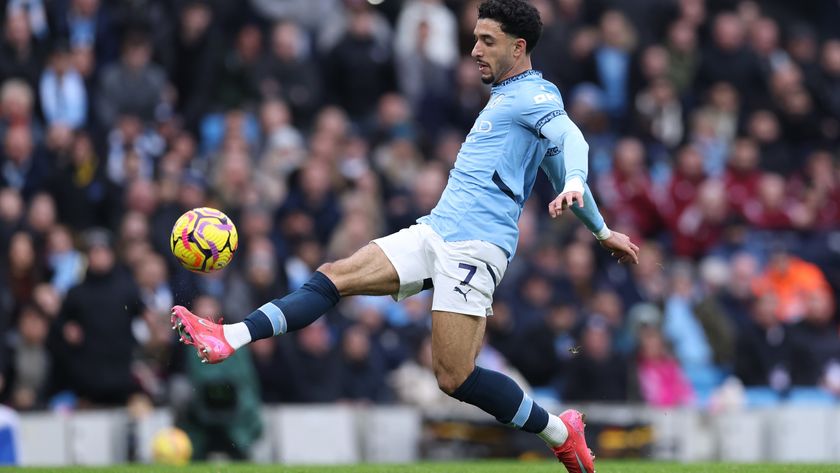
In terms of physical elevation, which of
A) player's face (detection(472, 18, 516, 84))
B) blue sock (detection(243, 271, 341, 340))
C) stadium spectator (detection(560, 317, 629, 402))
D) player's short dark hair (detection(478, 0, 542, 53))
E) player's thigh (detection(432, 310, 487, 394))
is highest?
player's short dark hair (detection(478, 0, 542, 53))

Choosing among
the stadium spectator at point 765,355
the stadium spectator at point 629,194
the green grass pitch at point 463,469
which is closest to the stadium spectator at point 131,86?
the stadium spectator at point 629,194

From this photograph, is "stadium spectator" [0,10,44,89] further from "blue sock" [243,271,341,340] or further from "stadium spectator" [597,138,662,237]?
"blue sock" [243,271,341,340]

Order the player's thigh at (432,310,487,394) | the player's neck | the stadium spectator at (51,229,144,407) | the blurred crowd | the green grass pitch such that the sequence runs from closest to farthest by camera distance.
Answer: the player's thigh at (432,310,487,394) → the player's neck → the green grass pitch → the stadium spectator at (51,229,144,407) → the blurred crowd

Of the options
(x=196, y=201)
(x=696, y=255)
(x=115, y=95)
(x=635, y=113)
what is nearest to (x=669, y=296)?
(x=696, y=255)

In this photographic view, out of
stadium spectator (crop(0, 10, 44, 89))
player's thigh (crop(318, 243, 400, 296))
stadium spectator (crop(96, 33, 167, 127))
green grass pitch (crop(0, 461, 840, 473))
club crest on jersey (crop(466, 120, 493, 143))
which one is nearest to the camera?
player's thigh (crop(318, 243, 400, 296))

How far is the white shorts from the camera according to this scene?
8.79m

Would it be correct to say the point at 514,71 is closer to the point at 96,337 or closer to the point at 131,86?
the point at 96,337

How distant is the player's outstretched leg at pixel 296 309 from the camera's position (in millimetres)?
8352

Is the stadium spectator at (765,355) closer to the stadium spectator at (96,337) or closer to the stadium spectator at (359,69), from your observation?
the stadium spectator at (359,69)

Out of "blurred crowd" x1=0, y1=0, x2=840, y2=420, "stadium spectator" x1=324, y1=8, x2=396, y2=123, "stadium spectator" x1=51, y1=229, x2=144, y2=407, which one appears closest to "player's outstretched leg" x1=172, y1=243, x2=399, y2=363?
"blurred crowd" x1=0, y1=0, x2=840, y2=420

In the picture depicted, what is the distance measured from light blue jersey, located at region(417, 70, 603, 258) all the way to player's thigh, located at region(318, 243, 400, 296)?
38 cm

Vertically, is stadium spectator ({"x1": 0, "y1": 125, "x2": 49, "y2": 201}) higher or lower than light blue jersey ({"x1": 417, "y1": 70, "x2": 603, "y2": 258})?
lower

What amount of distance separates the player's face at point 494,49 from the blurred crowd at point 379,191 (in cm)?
641

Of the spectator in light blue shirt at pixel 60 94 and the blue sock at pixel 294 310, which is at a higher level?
the spectator in light blue shirt at pixel 60 94
